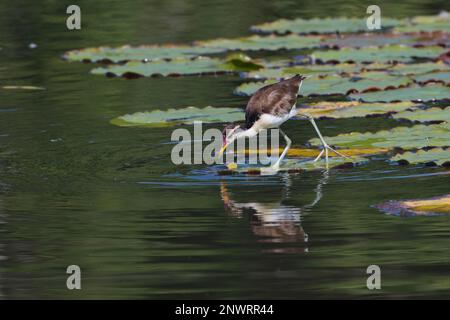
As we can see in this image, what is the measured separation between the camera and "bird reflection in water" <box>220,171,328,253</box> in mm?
7508

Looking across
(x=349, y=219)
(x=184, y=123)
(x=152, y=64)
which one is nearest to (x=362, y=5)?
(x=152, y=64)

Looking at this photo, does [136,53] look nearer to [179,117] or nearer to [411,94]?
[179,117]

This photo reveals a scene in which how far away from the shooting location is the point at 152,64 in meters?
14.5

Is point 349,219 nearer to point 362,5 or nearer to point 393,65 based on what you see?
point 393,65

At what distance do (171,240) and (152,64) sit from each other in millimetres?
7148

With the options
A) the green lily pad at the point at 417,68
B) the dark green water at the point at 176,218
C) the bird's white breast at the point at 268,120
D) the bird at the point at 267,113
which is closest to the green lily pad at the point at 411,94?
the dark green water at the point at 176,218

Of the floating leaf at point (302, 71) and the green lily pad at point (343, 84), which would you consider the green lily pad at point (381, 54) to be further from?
the green lily pad at point (343, 84)

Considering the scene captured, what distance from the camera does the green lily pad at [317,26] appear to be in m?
16.7

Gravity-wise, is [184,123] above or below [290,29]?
below

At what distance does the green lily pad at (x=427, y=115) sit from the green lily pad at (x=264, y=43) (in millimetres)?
4609

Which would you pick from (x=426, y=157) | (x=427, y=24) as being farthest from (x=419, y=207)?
(x=427, y=24)

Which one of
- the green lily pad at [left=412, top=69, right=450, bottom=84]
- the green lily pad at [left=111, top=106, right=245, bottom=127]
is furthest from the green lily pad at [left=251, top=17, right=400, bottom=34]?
the green lily pad at [left=111, top=106, right=245, bottom=127]
